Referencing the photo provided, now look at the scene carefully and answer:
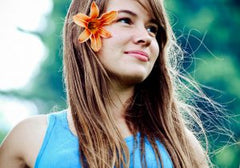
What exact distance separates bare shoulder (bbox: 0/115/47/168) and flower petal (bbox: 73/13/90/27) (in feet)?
1.53

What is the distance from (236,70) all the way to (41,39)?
2.67m

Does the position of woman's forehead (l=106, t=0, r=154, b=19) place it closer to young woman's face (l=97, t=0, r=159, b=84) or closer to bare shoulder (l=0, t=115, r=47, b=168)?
young woman's face (l=97, t=0, r=159, b=84)

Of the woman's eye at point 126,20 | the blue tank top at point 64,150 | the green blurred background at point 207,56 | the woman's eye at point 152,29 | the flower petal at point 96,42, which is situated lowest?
the blue tank top at point 64,150

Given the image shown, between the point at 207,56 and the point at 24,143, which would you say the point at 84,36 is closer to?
the point at 24,143

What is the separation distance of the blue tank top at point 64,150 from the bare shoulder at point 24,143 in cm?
4

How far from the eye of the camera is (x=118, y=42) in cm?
274

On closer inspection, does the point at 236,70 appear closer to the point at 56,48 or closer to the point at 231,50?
the point at 231,50

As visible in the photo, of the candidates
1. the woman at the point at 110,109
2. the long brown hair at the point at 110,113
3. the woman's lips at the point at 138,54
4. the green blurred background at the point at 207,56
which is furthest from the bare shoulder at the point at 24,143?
the green blurred background at the point at 207,56

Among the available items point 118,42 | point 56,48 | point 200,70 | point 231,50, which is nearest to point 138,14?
point 118,42

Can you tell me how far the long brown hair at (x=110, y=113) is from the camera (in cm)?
264

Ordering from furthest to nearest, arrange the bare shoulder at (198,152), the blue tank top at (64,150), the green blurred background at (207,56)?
the green blurred background at (207,56) < the bare shoulder at (198,152) < the blue tank top at (64,150)

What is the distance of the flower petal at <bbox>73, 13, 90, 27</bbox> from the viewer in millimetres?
2844

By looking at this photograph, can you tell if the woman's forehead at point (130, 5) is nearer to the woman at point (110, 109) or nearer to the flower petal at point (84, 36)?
the woman at point (110, 109)

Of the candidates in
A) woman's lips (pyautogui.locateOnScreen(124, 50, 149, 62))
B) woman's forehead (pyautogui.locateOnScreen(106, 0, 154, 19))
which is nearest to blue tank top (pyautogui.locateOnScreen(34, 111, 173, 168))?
woman's lips (pyautogui.locateOnScreen(124, 50, 149, 62))
